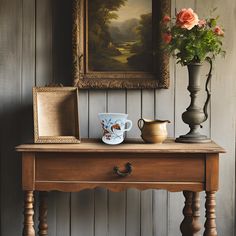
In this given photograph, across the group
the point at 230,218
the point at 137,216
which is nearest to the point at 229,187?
A: the point at 230,218

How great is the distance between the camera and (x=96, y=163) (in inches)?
79.4

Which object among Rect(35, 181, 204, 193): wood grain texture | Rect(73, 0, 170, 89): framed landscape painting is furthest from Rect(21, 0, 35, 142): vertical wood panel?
Rect(35, 181, 204, 193): wood grain texture

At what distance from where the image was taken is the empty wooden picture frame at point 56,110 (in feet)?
7.39

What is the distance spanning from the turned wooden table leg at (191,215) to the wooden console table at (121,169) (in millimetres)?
269

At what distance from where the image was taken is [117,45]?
247 cm

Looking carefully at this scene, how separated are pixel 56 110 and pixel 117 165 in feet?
1.64

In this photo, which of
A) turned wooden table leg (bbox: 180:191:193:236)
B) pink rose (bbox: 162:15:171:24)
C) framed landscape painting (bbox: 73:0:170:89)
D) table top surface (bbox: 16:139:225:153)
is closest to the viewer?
table top surface (bbox: 16:139:225:153)

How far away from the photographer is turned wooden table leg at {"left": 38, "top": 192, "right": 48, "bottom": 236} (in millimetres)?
2389

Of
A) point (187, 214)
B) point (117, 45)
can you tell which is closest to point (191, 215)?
point (187, 214)

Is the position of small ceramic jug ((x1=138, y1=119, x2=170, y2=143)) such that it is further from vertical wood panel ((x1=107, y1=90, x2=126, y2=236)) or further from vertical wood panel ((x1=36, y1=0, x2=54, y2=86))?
vertical wood panel ((x1=36, y1=0, x2=54, y2=86))

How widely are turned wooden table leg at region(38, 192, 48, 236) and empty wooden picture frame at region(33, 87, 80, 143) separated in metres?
0.38

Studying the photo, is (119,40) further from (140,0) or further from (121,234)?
(121,234)

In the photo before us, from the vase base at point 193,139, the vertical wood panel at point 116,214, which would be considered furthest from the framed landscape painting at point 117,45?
the vertical wood panel at point 116,214

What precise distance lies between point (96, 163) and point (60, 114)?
410mm
